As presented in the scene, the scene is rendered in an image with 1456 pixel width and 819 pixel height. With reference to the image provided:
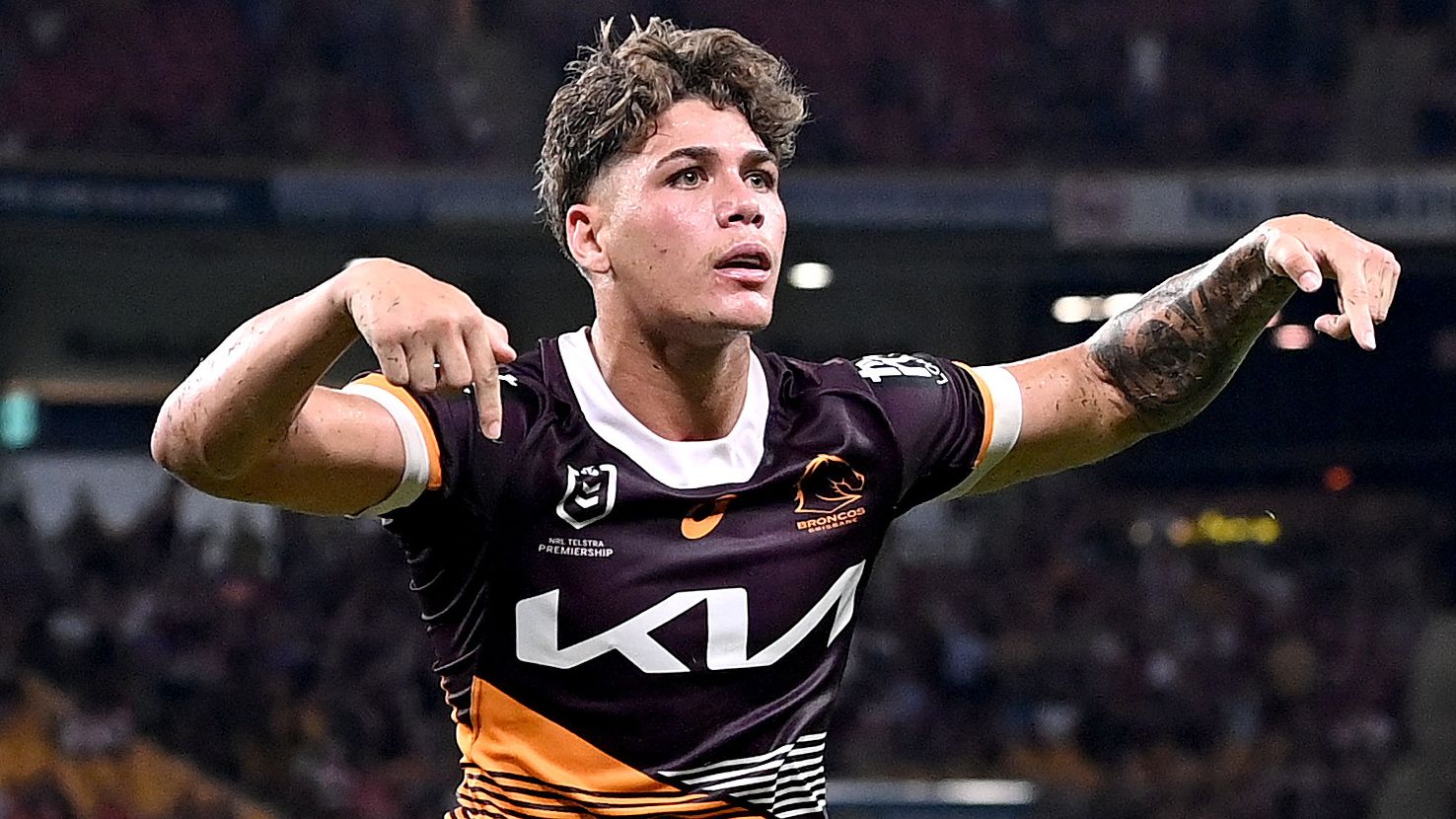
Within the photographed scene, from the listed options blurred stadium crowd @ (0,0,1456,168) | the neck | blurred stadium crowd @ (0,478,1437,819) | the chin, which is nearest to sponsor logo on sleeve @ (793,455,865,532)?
the neck

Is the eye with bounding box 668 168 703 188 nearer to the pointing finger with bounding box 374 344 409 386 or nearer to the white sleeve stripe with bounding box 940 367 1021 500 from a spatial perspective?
the white sleeve stripe with bounding box 940 367 1021 500

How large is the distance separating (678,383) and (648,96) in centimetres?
48

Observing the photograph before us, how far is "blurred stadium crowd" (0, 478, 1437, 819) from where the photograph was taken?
13070 mm

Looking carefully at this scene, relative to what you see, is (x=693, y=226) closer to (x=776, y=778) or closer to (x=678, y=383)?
(x=678, y=383)

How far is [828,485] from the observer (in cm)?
348

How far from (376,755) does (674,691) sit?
33.9 ft

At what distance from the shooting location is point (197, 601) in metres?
14.1

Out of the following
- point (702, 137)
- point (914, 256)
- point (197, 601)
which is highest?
point (702, 137)

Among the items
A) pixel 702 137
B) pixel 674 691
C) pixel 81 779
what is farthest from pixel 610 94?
pixel 81 779

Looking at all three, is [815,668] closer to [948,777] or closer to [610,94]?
[610,94]

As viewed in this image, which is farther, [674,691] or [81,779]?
[81,779]

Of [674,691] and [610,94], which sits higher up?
[610,94]

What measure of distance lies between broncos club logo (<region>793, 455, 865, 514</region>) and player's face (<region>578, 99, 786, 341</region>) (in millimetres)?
283

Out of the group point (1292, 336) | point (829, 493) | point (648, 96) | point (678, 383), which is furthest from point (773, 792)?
point (1292, 336)
